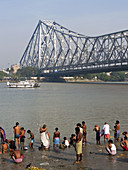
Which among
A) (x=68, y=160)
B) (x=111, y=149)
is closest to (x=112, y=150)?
(x=111, y=149)

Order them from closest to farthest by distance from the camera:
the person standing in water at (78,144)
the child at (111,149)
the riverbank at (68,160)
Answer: the person standing in water at (78,144) → the riverbank at (68,160) → the child at (111,149)

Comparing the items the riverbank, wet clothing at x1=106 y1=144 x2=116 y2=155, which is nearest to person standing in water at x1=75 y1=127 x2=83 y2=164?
the riverbank

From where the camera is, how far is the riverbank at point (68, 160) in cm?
1284

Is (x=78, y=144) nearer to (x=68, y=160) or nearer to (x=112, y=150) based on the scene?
(x=68, y=160)

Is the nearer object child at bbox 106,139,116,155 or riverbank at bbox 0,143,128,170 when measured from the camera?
riverbank at bbox 0,143,128,170

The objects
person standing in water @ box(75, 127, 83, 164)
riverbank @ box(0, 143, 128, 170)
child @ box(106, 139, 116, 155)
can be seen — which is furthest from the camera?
child @ box(106, 139, 116, 155)

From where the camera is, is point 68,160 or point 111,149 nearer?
point 68,160

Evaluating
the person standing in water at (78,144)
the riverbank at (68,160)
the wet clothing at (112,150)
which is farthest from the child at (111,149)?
the person standing in water at (78,144)

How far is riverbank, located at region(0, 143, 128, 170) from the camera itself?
1284cm

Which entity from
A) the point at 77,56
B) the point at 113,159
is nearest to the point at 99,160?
the point at 113,159

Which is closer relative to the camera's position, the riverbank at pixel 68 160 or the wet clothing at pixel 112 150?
the riverbank at pixel 68 160

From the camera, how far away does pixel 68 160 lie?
1384 centimetres

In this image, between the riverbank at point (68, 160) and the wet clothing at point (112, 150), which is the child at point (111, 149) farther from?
the riverbank at point (68, 160)

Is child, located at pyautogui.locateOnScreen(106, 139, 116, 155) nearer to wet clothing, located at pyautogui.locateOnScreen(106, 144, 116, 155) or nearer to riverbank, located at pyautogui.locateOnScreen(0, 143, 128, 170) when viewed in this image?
wet clothing, located at pyautogui.locateOnScreen(106, 144, 116, 155)
